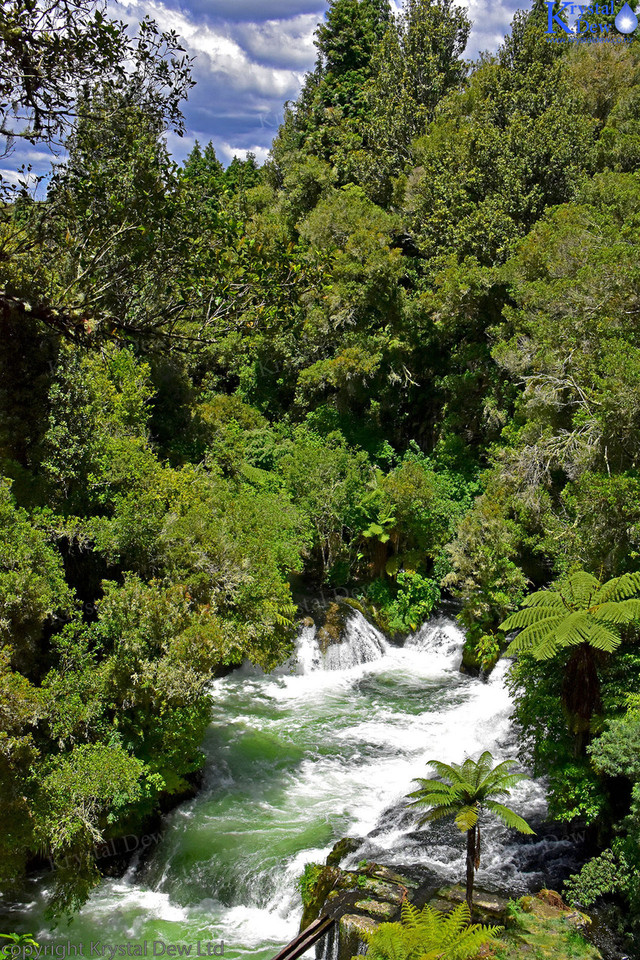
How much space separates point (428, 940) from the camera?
6.25 m

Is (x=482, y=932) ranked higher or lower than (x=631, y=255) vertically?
lower

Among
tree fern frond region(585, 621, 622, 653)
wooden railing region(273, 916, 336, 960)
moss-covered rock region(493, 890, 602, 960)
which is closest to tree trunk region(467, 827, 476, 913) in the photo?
moss-covered rock region(493, 890, 602, 960)

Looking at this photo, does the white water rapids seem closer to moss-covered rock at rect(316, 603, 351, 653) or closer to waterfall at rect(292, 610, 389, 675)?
waterfall at rect(292, 610, 389, 675)

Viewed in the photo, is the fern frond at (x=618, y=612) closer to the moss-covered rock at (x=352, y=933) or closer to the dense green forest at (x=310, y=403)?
the dense green forest at (x=310, y=403)

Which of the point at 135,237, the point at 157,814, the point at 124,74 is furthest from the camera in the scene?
the point at 157,814

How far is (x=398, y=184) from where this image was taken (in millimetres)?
23266

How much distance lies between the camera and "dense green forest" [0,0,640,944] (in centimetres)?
617

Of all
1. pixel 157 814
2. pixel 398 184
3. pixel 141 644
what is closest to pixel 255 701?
pixel 157 814

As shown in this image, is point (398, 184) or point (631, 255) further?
point (398, 184)

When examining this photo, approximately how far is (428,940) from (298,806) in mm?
5132

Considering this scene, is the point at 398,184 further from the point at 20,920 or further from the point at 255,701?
the point at 20,920

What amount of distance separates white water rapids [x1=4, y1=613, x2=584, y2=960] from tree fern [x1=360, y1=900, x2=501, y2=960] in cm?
249

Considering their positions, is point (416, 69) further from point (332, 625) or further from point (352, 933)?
point (352, 933)

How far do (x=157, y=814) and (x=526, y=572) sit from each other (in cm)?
1023
